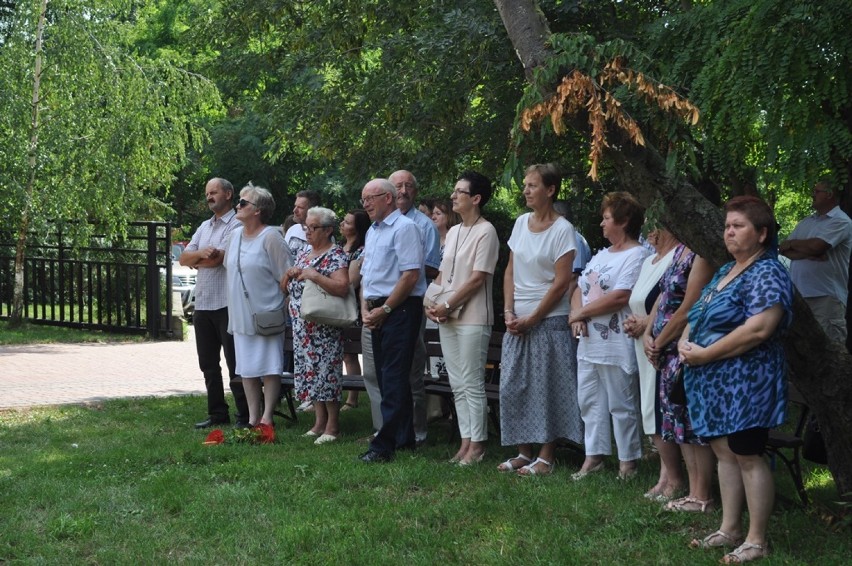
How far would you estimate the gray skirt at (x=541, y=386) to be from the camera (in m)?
7.57

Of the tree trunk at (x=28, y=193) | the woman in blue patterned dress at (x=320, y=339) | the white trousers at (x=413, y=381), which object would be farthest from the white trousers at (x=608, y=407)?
the tree trunk at (x=28, y=193)

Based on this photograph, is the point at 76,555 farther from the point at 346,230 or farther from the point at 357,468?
the point at 346,230

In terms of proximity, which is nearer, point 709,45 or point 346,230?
point 709,45

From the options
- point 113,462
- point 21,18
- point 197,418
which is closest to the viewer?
point 113,462

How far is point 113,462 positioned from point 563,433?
131 inches

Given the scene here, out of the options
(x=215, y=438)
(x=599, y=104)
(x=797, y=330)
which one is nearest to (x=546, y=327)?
(x=797, y=330)

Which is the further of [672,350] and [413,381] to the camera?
[413,381]

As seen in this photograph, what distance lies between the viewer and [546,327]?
7.61 metres

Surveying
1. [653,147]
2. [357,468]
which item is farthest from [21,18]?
[653,147]

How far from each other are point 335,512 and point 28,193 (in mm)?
15004

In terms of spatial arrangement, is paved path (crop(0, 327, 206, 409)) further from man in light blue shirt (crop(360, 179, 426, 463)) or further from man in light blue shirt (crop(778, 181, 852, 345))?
man in light blue shirt (crop(778, 181, 852, 345))

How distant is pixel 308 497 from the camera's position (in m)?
6.81

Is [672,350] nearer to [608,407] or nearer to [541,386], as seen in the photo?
[608,407]

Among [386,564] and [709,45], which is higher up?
[709,45]
